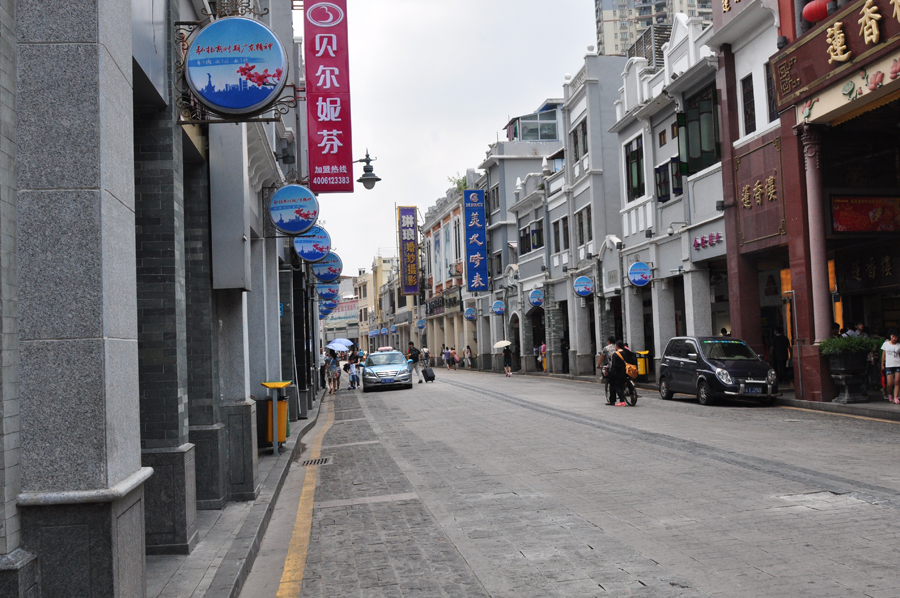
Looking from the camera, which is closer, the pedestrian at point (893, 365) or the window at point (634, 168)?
the pedestrian at point (893, 365)

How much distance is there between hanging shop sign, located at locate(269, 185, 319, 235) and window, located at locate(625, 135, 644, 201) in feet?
62.8

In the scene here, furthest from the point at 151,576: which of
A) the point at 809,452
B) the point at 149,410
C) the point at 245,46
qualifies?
the point at 809,452

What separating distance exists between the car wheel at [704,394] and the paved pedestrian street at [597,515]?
489 cm

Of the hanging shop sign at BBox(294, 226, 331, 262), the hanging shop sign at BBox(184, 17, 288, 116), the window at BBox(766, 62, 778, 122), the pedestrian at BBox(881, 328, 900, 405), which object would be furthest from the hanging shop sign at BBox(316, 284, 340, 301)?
the hanging shop sign at BBox(184, 17, 288, 116)

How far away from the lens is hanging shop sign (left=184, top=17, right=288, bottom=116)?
22.6 feet

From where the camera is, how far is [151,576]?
594 cm

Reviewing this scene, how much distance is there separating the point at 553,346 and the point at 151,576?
3520 centimetres

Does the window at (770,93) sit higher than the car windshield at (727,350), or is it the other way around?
the window at (770,93)

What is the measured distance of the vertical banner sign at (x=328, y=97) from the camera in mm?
17938

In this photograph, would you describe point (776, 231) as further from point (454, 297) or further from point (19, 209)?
point (454, 297)

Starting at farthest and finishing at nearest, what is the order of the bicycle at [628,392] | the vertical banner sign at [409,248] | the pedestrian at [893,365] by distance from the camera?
the vertical banner sign at [409,248] → the bicycle at [628,392] → the pedestrian at [893,365]

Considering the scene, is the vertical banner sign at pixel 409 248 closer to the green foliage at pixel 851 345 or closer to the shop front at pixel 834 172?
the shop front at pixel 834 172

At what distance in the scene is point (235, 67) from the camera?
6973mm

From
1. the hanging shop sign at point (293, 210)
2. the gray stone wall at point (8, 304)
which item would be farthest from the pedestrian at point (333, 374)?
the gray stone wall at point (8, 304)
